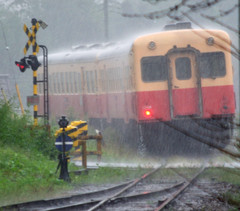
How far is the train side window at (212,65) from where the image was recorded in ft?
51.5

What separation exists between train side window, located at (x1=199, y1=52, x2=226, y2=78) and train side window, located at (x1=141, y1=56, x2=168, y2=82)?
937 mm

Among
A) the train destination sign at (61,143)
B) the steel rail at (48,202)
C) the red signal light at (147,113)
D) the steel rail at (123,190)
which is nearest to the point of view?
the steel rail at (48,202)

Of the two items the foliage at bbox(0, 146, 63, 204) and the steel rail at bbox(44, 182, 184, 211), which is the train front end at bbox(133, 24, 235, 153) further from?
the steel rail at bbox(44, 182, 184, 211)

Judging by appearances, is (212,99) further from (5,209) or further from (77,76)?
(77,76)

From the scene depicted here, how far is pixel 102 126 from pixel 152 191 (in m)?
13.1

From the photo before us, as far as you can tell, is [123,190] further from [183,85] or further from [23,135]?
[183,85]

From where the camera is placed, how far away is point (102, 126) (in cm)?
2298

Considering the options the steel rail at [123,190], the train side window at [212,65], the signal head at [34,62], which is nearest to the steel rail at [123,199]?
the steel rail at [123,190]

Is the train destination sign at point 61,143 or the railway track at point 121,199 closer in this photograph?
the railway track at point 121,199

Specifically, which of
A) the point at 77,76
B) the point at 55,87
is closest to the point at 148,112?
the point at 77,76

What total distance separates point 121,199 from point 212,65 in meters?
7.45

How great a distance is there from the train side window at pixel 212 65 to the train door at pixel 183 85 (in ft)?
0.67

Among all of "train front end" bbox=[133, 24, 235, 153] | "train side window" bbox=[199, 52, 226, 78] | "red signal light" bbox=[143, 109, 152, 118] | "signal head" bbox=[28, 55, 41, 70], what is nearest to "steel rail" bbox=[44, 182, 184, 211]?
"red signal light" bbox=[143, 109, 152, 118]

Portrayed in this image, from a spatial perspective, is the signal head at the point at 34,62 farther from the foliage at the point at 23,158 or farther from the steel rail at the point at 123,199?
the steel rail at the point at 123,199
